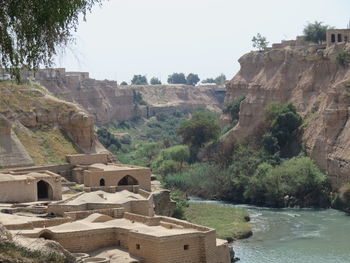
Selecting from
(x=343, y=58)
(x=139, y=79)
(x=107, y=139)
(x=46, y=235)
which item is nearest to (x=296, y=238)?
(x=46, y=235)

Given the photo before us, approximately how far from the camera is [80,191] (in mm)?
37219

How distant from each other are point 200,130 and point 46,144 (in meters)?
25.9

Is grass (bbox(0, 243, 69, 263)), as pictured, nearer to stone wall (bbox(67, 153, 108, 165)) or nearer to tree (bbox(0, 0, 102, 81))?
tree (bbox(0, 0, 102, 81))

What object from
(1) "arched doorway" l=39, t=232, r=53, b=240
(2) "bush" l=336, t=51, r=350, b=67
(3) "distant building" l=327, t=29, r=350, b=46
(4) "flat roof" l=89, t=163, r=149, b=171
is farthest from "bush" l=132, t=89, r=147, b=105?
(1) "arched doorway" l=39, t=232, r=53, b=240

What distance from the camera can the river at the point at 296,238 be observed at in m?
35.3

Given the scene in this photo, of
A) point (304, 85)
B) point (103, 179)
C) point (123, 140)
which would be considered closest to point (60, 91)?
point (123, 140)

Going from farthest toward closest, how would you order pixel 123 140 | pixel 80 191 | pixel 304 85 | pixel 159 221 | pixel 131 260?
1. pixel 123 140
2. pixel 304 85
3. pixel 80 191
4. pixel 159 221
5. pixel 131 260

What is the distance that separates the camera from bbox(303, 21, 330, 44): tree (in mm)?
69500

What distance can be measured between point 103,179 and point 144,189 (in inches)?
78.2

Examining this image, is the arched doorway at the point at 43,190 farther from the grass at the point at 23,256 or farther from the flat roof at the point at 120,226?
the grass at the point at 23,256

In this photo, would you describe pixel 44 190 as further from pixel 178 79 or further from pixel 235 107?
pixel 178 79

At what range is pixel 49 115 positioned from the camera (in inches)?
1809

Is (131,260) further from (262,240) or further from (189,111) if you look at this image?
(189,111)

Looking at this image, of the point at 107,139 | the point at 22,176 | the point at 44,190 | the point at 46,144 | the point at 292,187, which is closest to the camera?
the point at 22,176
